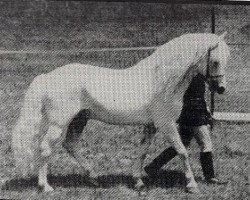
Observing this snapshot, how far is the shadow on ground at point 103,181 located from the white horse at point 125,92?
28 cm

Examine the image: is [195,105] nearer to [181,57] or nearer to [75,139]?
[181,57]

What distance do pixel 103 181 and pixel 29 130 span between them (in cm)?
76

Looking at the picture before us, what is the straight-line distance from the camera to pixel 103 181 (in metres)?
5.12

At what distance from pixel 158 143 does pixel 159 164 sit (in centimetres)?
25

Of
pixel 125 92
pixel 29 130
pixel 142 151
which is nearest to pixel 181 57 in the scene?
pixel 125 92

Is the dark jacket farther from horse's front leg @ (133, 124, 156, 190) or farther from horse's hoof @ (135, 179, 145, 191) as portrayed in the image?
horse's hoof @ (135, 179, 145, 191)

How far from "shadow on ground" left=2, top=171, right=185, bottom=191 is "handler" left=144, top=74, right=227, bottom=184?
0.12 meters

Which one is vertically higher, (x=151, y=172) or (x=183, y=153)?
(x=183, y=153)

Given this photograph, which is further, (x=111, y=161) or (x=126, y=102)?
(x=111, y=161)

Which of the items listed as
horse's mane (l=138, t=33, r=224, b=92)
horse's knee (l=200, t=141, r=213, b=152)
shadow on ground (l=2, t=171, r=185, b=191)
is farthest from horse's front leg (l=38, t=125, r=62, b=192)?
horse's knee (l=200, t=141, r=213, b=152)

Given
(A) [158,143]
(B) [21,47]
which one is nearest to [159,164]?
(A) [158,143]

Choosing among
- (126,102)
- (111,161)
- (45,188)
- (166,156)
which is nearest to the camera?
(126,102)

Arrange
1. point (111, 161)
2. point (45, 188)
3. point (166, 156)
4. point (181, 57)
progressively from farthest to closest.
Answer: point (111, 161)
point (166, 156)
point (45, 188)
point (181, 57)

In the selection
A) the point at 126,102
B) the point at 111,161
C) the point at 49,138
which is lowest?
the point at 111,161
